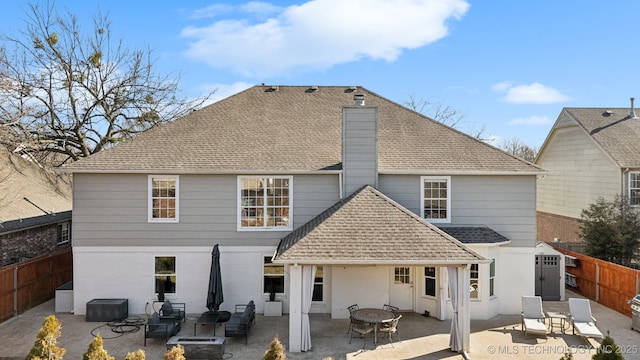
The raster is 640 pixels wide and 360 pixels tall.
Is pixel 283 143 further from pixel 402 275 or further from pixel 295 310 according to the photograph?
pixel 295 310

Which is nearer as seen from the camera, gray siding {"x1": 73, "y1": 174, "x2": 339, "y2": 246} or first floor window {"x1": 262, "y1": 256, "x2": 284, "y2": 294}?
gray siding {"x1": 73, "y1": 174, "x2": 339, "y2": 246}

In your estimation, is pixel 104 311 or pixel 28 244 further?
pixel 28 244

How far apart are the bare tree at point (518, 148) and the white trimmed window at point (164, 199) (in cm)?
5333

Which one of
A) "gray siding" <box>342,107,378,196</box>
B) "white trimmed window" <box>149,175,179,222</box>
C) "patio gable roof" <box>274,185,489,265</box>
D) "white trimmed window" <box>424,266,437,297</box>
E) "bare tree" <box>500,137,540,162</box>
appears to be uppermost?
"bare tree" <box>500,137,540,162</box>

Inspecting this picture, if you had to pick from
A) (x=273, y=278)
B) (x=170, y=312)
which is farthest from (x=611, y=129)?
(x=170, y=312)

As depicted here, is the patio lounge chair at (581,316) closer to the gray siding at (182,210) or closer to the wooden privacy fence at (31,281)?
the gray siding at (182,210)

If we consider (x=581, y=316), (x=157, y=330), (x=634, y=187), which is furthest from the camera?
(x=634, y=187)

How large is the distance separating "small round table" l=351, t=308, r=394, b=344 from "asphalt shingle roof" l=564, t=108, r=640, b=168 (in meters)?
15.5

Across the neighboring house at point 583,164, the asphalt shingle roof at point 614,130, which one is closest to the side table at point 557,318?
the neighboring house at point 583,164

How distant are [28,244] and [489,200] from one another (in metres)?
18.4

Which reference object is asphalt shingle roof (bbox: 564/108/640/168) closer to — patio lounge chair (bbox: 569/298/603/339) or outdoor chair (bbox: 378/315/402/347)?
patio lounge chair (bbox: 569/298/603/339)

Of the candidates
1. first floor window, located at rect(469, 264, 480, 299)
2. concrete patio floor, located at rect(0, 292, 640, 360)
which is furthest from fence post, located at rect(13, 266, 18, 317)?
first floor window, located at rect(469, 264, 480, 299)

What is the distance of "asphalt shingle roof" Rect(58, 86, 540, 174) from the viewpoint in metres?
15.3

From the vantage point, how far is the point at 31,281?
635 inches
